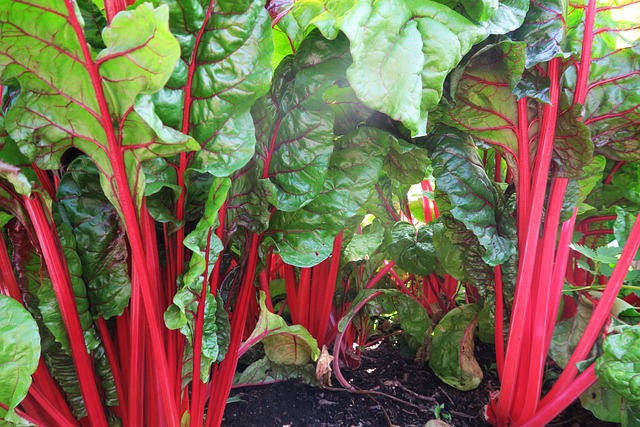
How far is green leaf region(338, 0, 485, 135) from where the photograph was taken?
72 cm

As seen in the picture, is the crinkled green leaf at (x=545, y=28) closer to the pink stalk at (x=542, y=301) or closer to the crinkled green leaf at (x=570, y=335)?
the pink stalk at (x=542, y=301)

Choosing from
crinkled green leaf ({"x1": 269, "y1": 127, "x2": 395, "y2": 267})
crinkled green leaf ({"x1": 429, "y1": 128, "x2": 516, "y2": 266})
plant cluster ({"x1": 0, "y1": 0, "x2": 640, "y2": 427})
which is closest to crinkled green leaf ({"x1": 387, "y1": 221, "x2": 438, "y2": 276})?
plant cluster ({"x1": 0, "y1": 0, "x2": 640, "y2": 427})

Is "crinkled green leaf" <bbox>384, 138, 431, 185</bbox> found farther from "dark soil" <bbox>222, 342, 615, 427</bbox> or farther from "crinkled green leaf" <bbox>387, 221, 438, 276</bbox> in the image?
"dark soil" <bbox>222, 342, 615, 427</bbox>

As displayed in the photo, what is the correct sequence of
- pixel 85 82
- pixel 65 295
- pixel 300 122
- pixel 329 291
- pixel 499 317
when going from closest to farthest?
pixel 85 82
pixel 65 295
pixel 300 122
pixel 499 317
pixel 329 291

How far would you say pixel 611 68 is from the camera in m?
1.15

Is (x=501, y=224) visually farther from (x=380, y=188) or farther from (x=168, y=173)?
(x=168, y=173)

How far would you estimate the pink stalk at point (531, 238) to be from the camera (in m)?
1.13

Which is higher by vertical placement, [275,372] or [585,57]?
[585,57]

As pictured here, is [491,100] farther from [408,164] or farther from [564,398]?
[564,398]

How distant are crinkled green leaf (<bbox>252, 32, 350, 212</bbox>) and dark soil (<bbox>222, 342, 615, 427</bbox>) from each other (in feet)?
2.20

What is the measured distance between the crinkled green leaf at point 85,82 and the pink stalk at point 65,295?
0.35ft

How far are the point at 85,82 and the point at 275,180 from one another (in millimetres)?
417

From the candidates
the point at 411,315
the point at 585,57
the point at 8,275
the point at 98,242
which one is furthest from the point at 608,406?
the point at 8,275

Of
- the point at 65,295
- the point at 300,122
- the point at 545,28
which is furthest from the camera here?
the point at 545,28
